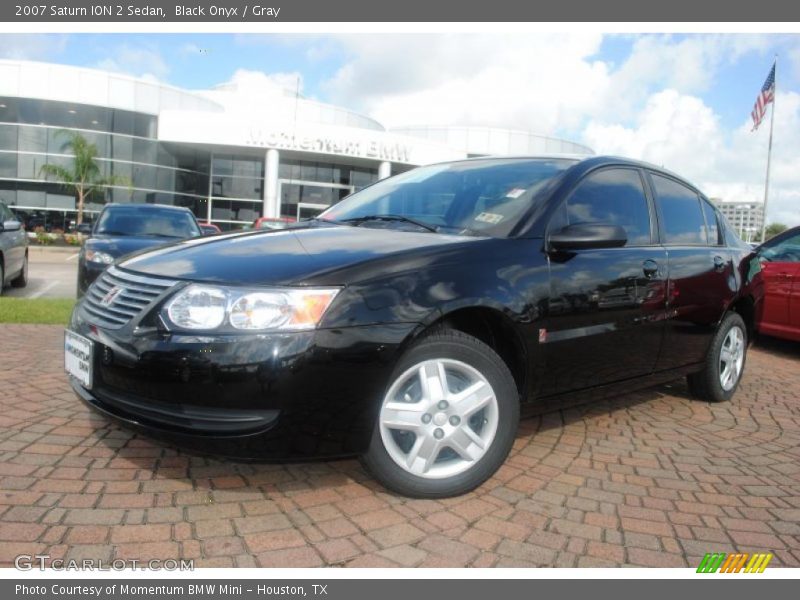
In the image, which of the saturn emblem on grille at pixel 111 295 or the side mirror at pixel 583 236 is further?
the side mirror at pixel 583 236

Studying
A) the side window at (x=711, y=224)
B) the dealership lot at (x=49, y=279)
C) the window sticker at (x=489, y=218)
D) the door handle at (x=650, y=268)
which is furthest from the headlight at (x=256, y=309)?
the dealership lot at (x=49, y=279)

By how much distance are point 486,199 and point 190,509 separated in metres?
2.10

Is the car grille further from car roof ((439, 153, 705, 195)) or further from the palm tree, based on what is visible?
the palm tree

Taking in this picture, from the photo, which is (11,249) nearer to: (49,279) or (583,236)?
(49,279)

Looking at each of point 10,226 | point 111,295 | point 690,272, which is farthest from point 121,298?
point 10,226

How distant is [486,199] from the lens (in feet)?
10.8

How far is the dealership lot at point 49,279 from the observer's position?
10.1 meters

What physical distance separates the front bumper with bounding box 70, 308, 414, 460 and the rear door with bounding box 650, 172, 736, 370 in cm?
218

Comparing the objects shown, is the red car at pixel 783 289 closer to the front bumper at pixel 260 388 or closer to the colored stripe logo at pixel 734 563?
the colored stripe logo at pixel 734 563

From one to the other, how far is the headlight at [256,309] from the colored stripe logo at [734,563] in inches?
69.7

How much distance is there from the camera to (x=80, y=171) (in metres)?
26.7

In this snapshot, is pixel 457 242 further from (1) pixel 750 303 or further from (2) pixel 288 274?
(1) pixel 750 303

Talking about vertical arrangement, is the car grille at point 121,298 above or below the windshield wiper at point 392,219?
below
